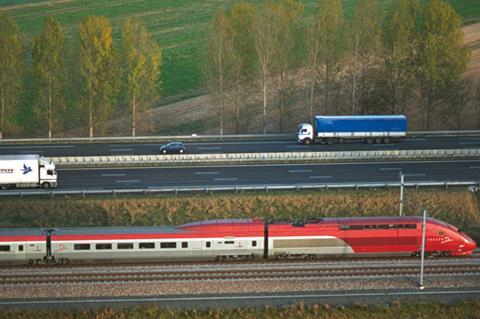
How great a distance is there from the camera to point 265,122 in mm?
77562

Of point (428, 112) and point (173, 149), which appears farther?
point (428, 112)

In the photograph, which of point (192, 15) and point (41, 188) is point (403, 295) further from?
point (192, 15)

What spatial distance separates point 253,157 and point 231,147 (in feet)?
25.6

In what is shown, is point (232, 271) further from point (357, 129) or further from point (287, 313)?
point (357, 129)

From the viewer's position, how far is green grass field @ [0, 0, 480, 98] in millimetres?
96875

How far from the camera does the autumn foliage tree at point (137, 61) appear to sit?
241 feet

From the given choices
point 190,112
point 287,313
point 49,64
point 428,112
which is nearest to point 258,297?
point 287,313

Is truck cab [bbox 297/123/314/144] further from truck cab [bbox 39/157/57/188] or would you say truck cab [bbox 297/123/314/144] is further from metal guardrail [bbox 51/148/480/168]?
truck cab [bbox 39/157/57/188]

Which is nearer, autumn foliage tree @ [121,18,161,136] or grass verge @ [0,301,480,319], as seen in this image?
grass verge @ [0,301,480,319]

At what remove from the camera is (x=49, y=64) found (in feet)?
236

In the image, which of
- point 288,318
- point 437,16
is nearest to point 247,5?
point 437,16

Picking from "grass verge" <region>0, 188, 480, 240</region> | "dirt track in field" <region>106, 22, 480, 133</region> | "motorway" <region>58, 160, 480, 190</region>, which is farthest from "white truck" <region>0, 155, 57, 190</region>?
"dirt track in field" <region>106, 22, 480, 133</region>

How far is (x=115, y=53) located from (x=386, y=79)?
29419 mm

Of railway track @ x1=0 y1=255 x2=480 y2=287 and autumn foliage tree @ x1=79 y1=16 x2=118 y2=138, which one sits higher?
autumn foliage tree @ x1=79 y1=16 x2=118 y2=138
